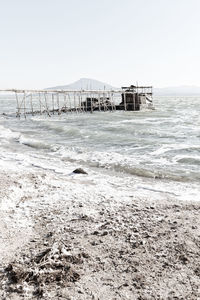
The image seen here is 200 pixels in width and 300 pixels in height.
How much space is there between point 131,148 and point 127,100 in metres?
30.8

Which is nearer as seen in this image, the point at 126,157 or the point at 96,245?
the point at 96,245

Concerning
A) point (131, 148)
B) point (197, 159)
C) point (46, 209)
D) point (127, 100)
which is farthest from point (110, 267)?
point (127, 100)

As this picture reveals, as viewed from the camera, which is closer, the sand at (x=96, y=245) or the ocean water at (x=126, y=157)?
the sand at (x=96, y=245)

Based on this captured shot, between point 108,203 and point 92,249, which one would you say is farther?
point 108,203

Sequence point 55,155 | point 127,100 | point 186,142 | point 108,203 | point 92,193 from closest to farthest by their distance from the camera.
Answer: point 108,203 < point 92,193 < point 55,155 < point 186,142 < point 127,100

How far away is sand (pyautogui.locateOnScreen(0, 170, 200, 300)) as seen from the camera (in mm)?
4215

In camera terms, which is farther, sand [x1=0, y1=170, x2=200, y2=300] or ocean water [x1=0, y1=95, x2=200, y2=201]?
ocean water [x1=0, y1=95, x2=200, y2=201]

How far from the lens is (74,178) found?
10297 millimetres

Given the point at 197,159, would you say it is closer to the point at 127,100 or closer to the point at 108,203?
the point at 108,203

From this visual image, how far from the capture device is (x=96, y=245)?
5.41m

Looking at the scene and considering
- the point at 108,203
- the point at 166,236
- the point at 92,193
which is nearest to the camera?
the point at 166,236

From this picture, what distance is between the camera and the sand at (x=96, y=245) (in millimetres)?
4215

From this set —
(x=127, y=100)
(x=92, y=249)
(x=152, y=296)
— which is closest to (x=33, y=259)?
(x=92, y=249)

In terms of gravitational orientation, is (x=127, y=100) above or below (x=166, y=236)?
above
